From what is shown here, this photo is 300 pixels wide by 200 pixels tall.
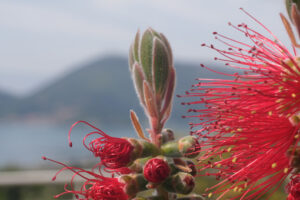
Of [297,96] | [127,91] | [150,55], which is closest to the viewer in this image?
[297,96]

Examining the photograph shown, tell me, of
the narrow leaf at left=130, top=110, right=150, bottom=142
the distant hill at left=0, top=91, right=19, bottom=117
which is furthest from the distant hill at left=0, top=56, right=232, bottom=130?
the narrow leaf at left=130, top=110, right=150, bottom=142

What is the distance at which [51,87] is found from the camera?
449ft

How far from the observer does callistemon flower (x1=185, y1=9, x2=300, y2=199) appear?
4.08ft

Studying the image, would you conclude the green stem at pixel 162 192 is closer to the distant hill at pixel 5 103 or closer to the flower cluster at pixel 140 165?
the flower cluster at pixel 140 165

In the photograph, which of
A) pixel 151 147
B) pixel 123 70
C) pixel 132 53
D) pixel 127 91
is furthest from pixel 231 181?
pixel 123 70

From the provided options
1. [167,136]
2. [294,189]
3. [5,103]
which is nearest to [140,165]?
[167,136]

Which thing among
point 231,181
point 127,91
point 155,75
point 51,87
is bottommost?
point 231,181

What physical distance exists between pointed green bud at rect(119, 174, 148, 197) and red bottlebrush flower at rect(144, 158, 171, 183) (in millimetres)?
44

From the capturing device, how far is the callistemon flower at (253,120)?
1.24m

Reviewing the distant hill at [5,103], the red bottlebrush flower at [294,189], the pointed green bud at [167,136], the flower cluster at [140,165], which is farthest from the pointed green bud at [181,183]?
the distant hill at [5,103]

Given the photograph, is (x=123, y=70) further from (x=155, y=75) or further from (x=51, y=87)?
(x=155, y=75)

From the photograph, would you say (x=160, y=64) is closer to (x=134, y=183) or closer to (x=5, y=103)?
(x=134, y=183)

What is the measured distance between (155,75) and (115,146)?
23cm

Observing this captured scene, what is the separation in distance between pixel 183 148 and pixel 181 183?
10cm
